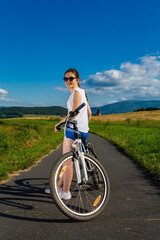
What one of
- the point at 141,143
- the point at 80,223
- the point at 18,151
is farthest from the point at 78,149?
the point at 141,143

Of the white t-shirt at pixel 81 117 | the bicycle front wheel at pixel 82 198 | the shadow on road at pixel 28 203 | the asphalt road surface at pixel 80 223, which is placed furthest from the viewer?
the white t-shirt at pixel 81 117

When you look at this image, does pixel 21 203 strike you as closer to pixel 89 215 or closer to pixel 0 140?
pixel 89 215

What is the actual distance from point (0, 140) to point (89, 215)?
28.8 ft

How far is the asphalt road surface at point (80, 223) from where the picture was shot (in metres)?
2.59

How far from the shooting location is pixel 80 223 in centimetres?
289

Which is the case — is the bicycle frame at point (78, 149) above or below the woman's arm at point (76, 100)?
below

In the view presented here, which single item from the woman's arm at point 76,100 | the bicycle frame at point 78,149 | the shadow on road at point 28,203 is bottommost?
the shadow on road at point 28,203

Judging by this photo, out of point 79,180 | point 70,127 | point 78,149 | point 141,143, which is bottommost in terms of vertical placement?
point 141,143

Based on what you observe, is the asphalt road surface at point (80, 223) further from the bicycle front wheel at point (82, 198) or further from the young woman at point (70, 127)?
the young woman at point (70, 127)

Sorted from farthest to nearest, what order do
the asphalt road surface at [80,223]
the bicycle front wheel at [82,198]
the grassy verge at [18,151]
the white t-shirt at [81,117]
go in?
the grassy verge at [18,151]
the white t-shirt at [81,117]
the bicycle front wheel at [82,198]
the asphalt road surface at [80,223]

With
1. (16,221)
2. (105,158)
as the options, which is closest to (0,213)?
(16,221)

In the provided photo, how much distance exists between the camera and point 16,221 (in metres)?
2.96

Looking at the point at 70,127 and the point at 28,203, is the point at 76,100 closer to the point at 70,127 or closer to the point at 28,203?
the point at 70,127

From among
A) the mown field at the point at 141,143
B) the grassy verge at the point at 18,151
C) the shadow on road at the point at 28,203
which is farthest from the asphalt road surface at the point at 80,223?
the grassy verge at the point at 18,151
